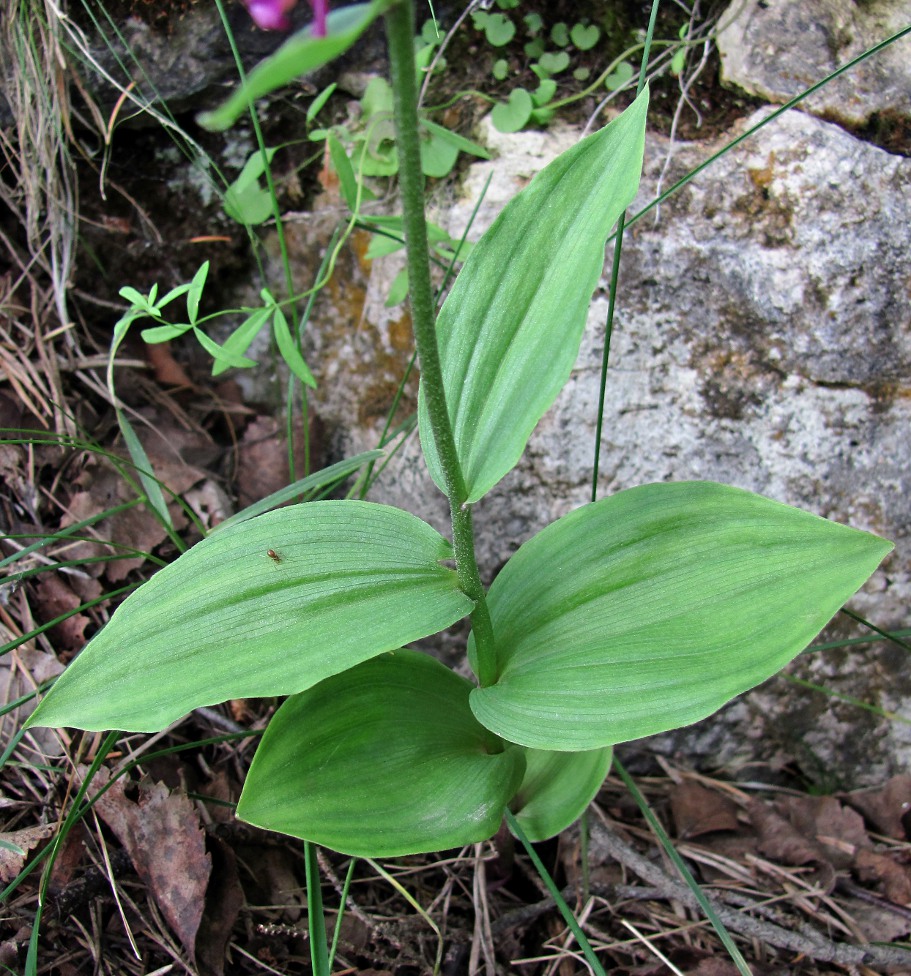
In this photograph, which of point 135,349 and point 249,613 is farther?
point 135,349

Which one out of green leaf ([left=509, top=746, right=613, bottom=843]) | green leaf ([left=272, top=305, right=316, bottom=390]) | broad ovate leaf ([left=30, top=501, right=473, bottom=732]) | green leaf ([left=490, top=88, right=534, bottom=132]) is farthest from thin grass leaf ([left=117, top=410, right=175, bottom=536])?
green leaf ([left=490, top=88, right=534, bottom=132])

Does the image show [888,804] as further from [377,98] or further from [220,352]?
[377,98]

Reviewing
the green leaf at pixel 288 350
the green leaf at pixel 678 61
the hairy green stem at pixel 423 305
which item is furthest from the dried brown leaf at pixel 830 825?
the green leaf at pixel 678 61

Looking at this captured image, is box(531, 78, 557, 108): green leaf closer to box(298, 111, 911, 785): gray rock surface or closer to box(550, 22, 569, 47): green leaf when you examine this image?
box(550, 22, 569, 47): green leaf

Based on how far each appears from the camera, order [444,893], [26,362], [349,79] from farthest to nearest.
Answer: [349,79] < [26,362] < [444,893]

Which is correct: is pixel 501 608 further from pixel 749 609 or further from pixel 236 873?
pixel 236 873

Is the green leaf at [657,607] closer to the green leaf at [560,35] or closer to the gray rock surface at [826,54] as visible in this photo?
the gray rock surface at [826,54]

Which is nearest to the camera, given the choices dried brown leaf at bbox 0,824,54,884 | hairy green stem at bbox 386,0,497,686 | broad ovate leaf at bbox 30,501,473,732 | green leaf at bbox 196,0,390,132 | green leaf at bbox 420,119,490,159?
green leaf at bbox 196,0,390,132

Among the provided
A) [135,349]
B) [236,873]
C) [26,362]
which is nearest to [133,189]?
[135,349]
